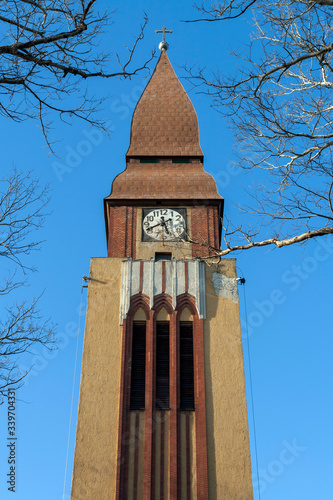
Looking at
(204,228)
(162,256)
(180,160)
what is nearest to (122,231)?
(162,256)

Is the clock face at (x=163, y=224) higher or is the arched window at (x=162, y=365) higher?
the clock face at (x=163, y=224)

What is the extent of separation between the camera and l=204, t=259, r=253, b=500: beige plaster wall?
1954 cm

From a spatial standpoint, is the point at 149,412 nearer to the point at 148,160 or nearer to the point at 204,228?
the point at 204,228

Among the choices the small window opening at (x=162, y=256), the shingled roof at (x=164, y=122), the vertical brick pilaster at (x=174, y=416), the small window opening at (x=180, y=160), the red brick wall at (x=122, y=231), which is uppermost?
the shingled roof at (x=164, y=122)

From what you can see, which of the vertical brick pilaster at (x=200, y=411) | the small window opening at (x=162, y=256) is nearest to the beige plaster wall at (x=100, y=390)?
the small window opening at (x=162, y=256)

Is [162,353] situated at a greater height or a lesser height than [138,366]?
greater

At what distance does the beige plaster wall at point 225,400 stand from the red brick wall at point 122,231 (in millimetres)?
2958

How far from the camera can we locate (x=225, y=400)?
2097cm

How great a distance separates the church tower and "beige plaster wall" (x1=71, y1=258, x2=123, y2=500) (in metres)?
0.03

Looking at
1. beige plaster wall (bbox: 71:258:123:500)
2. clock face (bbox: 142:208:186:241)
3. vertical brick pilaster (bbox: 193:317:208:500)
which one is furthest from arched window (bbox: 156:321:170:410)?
clock face (bbox: 142:208:186:241)

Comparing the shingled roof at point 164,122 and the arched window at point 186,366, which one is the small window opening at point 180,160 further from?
the arched window at point 186,366

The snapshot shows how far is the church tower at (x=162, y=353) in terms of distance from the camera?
64.5ft

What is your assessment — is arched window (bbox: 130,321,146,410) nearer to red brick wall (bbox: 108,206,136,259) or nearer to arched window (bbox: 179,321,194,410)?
arched window (bbox: 179,321,194,410)

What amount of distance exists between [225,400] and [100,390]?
3.71 metres
